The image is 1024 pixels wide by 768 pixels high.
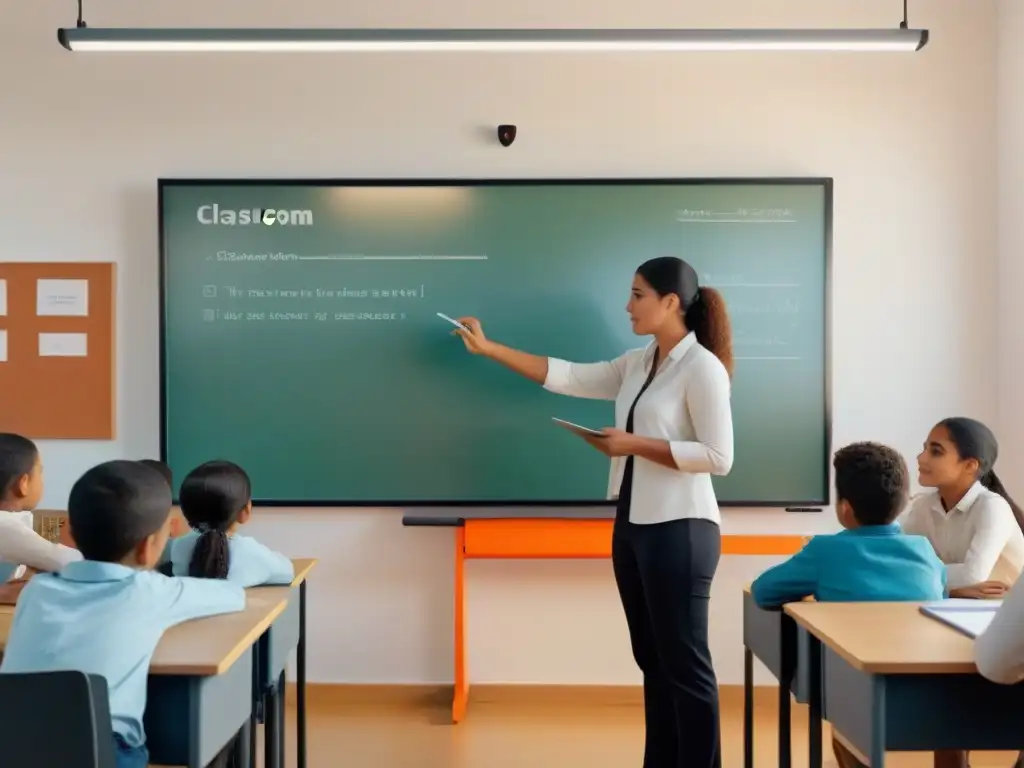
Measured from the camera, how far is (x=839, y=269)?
385cm

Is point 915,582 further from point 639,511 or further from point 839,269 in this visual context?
point 839,269

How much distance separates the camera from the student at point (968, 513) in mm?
2635

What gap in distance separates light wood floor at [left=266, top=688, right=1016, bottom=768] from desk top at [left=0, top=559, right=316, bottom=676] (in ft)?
4.21

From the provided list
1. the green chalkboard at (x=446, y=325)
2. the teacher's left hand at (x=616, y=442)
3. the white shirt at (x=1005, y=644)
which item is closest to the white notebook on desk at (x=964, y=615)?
the white shirt at (x=1005, y=644)

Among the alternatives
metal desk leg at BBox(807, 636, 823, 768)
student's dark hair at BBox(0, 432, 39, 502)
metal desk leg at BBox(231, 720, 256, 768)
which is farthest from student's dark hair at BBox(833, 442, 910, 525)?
student's dark hair at BBox(0, 432, 39, 502)

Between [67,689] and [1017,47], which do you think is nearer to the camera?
[67,689]

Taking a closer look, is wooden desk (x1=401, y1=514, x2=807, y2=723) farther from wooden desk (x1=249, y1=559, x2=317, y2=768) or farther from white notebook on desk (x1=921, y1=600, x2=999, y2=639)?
white notebook on desk (x1=921, y1=600, x2=999, y2=639)

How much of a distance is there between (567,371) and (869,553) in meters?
1.21

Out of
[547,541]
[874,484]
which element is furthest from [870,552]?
[547,541]

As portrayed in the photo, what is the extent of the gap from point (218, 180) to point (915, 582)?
9.70ft

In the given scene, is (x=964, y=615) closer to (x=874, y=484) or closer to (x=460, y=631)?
(x=874, y=484)

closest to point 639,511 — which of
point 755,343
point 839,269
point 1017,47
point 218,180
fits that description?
point 755,343

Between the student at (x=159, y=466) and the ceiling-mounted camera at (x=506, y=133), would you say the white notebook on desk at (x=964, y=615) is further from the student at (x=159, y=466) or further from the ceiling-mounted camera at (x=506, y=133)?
the ceiling-mounted camera at (x=506, y=133)

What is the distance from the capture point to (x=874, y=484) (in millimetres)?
2258
